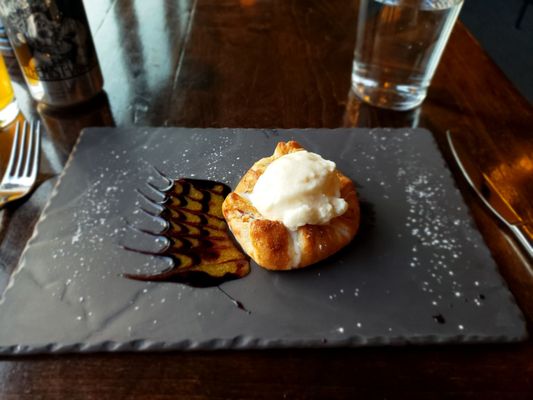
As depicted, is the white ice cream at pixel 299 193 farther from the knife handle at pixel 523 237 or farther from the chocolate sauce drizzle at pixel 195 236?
the knife handle at pixel 523 237

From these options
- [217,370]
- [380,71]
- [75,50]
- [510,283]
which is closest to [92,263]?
[217,370]

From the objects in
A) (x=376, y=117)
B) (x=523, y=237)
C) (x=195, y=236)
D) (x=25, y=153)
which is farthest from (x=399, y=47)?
(x=25, y=153)

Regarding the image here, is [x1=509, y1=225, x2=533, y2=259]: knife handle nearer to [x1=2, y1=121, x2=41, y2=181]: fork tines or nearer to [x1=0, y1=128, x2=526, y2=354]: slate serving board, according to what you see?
[x1=0, y1=128, x2=526, y2=354]: slate serving board

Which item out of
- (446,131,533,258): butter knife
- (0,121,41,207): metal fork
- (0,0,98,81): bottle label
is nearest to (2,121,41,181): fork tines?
(0,121,41,207): metal fork

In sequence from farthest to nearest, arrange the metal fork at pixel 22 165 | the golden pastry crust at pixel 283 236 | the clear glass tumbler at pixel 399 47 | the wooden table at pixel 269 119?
the clear glass tumbler at pixel 399 47, the metal fork at pixel 22 165, the golden pastry crust at pixel 283 236, the wooden table at pixel 269 119

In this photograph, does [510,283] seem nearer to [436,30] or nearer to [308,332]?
[308,332]

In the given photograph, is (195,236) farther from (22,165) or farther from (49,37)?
(49,37)

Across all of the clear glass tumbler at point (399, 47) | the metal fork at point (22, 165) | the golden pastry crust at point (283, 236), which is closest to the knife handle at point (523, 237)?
the golden pastry crust at point (283, 236)
